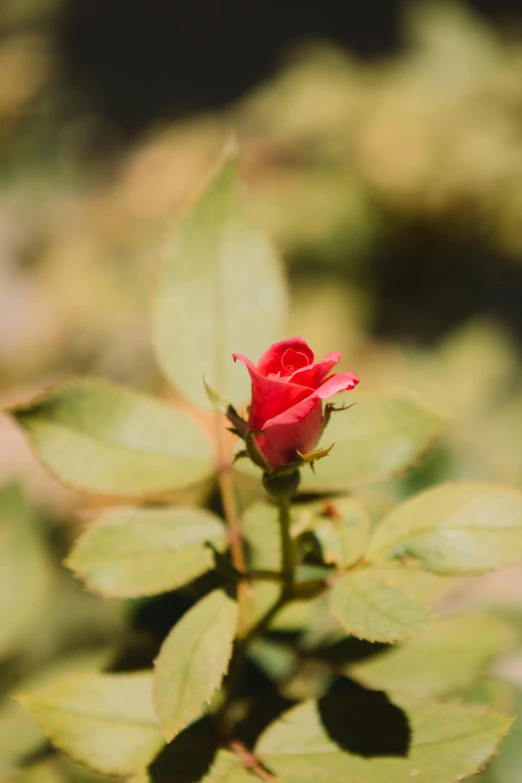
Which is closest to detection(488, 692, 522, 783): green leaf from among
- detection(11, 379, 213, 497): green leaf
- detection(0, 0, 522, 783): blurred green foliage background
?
detection(11, 379, 213, 497): green leaf

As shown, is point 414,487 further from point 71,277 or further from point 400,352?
point 71,277

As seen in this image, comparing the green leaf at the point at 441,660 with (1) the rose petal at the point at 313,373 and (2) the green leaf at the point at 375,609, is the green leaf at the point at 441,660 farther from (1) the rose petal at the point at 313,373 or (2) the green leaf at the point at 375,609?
(1) the rose petal at the point at 313,373

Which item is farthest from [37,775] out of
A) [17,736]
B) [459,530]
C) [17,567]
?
[459,530]

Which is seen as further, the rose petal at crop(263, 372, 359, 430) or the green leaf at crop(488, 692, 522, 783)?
the green leaf at crop(488, 692, 522, 783)

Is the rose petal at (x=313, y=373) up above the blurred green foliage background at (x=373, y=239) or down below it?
above

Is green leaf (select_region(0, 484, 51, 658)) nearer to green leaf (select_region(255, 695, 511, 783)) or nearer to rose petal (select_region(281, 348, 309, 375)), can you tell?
green leaf (select_region(255, 695, 511, 783))

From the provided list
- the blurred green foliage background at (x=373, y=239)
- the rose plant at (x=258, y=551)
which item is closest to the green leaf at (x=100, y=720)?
the rose plant at (x=258, y=551)

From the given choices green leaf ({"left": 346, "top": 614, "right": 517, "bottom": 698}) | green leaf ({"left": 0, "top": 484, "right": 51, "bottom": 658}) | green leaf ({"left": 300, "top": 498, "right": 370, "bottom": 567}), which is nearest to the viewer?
green leaf ({"left": 300, "top": 498, "right": 370, "bottom": 567})
